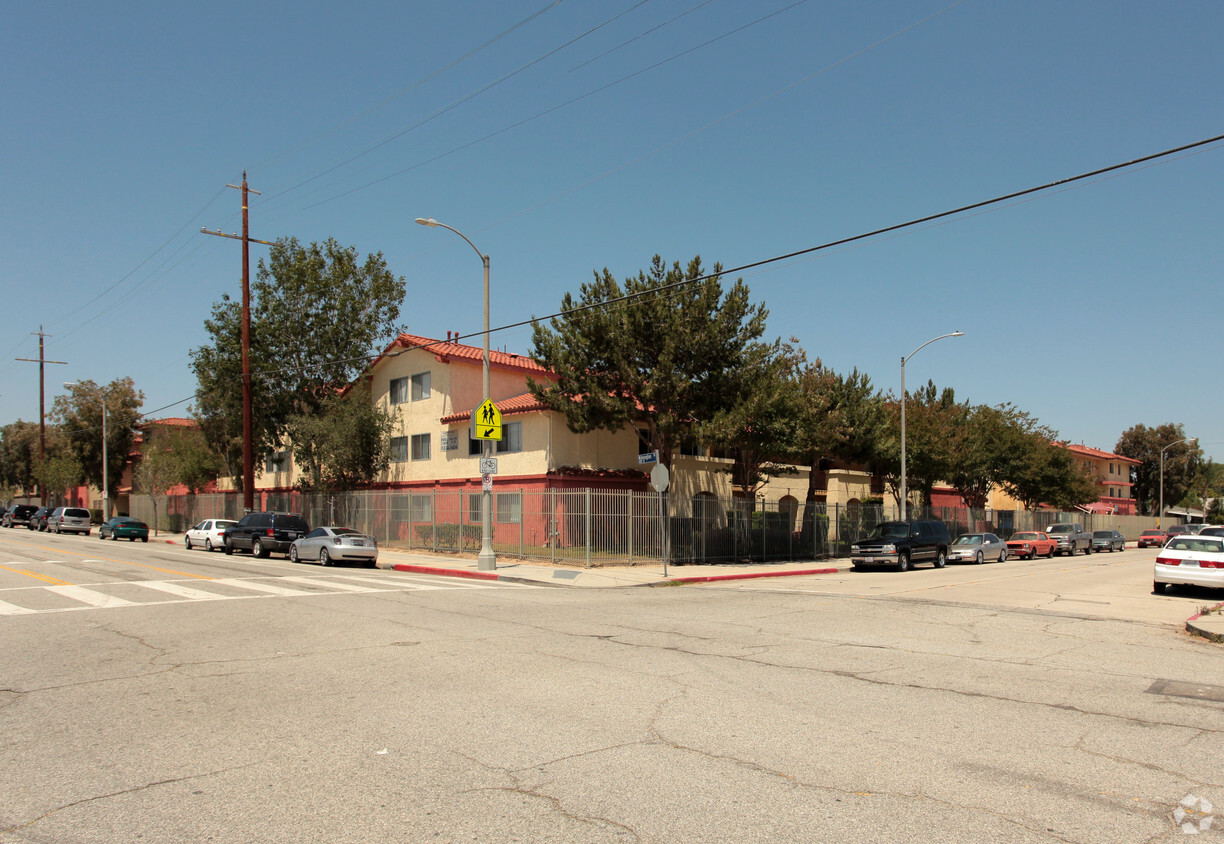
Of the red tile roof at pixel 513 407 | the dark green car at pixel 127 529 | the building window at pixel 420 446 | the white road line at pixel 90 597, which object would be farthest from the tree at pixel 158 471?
the white road line at pixel 90 597

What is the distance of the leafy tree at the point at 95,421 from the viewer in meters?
63.9

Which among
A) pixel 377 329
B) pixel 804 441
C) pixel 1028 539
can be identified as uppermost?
pixel 377 329

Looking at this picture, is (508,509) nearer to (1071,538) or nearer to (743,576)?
(743,576)

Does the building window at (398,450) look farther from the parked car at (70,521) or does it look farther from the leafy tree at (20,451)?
the leafy tree at (20,451)

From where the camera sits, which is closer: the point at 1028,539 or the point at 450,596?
the point at 450,596

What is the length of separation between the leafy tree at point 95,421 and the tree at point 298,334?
27658 millimetres

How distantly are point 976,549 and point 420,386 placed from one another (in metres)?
25.9

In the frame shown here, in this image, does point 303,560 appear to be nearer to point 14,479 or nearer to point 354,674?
point 354,674

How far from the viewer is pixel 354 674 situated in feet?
28.0

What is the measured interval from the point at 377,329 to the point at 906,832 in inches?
1616

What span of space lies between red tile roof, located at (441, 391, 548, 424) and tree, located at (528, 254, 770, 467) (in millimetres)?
1970

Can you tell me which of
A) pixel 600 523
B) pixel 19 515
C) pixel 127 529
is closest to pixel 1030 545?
pixel 600 523

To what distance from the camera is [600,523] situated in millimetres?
25641

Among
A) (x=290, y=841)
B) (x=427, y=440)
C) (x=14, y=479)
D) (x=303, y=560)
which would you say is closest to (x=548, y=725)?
(x=290, y=841)
